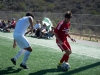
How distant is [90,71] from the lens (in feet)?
25.3

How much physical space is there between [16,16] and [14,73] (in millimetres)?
28085

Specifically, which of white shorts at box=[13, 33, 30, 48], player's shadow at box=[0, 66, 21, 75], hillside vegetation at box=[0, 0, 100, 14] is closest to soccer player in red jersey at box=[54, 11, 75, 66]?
white shorts at box=[13, 33, 30, 48]

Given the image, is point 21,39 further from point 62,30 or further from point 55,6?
point 55,6

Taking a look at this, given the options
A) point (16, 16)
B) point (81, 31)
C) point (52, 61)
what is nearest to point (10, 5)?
point (16, 16)

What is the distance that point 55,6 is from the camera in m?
53.3

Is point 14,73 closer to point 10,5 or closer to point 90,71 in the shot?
point 90,71

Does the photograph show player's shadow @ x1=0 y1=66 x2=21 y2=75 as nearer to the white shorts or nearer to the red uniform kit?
the white shorts

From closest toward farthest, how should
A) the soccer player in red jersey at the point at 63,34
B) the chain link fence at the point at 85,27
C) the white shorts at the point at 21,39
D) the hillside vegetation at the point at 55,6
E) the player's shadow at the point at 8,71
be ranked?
the player's shadow at the point at 8,71 < the white shorts at the point at 21,39 < the soccer player in red jersey at the point at 63,34 < the chain link fence at the point at 85,27 < the hillside vegetation at the point at 55,6

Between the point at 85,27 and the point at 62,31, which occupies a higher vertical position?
the point at 62,31

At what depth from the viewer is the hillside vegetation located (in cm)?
4691

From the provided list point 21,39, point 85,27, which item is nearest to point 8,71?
point 21,39

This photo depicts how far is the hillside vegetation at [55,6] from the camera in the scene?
154 feet

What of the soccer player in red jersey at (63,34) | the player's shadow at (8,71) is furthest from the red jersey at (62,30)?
the player's shadow at (8,71)

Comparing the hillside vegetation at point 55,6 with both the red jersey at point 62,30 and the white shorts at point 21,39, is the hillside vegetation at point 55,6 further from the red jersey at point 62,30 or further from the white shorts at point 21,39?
the white shorts at point 21,39
